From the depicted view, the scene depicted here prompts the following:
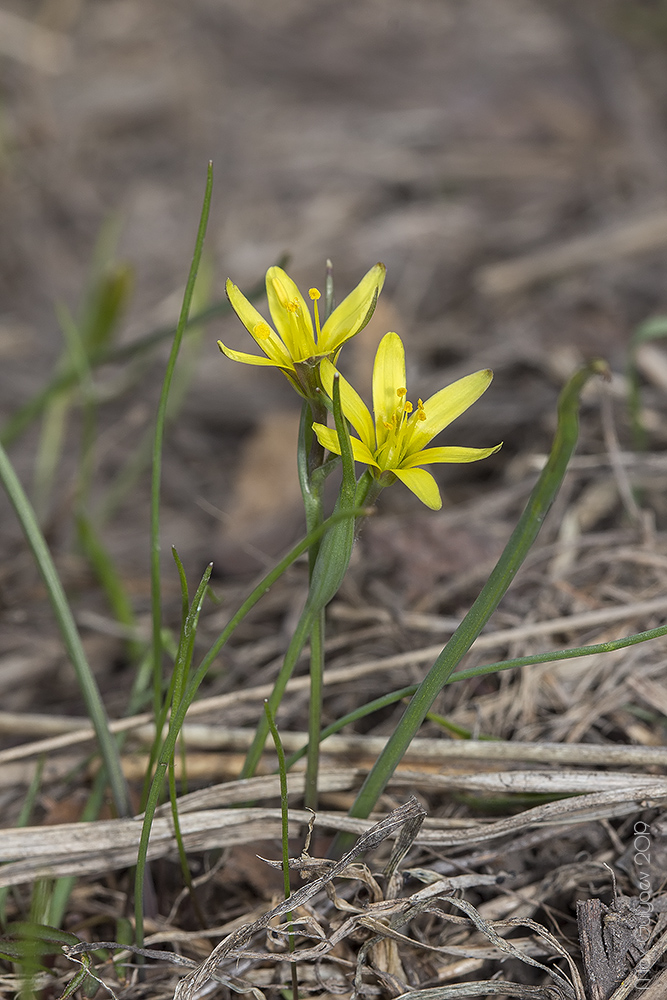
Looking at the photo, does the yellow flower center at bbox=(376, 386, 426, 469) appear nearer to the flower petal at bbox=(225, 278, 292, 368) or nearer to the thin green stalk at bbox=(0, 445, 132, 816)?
the flower petal at bbox=(225, 278, 292, 368)

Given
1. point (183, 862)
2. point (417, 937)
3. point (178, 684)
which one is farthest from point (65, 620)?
point (417, 937)

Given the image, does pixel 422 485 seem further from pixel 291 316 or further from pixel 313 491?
pixel 291 316

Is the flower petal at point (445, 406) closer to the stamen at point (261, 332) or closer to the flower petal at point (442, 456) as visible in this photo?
the flower petal at point (442, 456)

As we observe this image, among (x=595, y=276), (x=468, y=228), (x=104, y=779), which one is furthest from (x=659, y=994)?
(x=468, y=228)

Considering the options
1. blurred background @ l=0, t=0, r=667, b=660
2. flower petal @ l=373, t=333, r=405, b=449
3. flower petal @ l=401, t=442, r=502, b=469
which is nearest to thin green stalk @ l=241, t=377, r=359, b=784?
flower petal @ l=401, t=442, r=502, b=469

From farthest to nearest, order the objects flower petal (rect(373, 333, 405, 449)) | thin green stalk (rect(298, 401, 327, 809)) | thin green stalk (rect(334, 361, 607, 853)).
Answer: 1. flower petal (rect(373, 333, 405, 449))
2. thin green stalk (rect(298, 401, 327, 809))
3. thin green stalk (rect(334, 361, 607, 853))

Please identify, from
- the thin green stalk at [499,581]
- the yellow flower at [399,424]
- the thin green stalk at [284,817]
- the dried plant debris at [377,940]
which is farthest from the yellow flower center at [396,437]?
the dried plant debris at [377,940]
